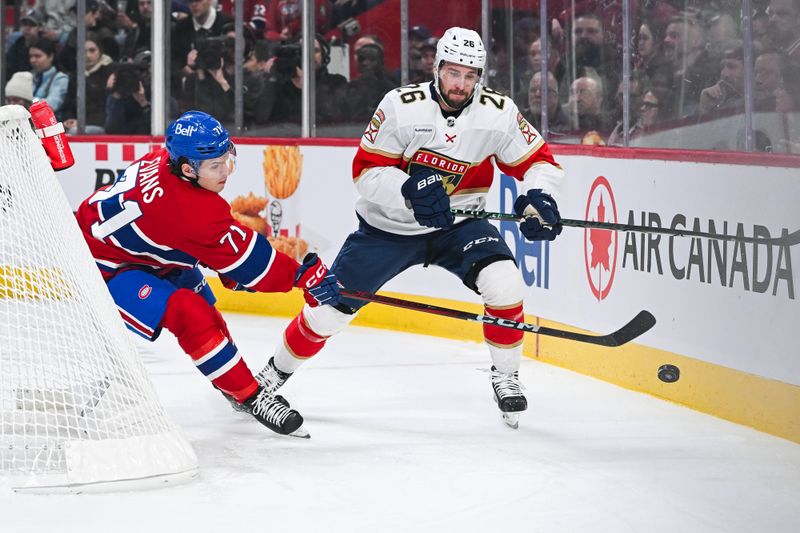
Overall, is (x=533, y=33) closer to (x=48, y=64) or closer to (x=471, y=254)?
(x=471, y=254)

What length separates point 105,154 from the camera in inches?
237

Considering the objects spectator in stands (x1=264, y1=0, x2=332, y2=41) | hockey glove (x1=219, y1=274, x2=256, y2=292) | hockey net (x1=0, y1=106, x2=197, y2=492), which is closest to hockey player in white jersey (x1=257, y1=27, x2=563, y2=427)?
hockey glove (x1=219, y1=274, x2=256, y2=292)

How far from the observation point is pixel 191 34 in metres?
6.27

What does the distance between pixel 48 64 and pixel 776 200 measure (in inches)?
179

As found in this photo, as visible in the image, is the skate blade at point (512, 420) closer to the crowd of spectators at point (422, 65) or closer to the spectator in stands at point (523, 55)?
the crowd of spectators at point (422, 65)

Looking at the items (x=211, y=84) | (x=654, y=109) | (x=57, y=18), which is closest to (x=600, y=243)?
(x=654, y=109)

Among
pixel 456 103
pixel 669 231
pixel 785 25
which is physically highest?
pixel 785 25

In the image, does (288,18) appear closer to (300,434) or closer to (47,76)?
(47,76)

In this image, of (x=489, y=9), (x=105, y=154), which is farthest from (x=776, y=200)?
(x=105, y=154)

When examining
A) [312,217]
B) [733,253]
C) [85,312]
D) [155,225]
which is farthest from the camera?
[312,217]

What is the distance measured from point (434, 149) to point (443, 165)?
6 centimetres

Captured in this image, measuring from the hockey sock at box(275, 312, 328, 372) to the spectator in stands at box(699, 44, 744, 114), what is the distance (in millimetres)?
1349

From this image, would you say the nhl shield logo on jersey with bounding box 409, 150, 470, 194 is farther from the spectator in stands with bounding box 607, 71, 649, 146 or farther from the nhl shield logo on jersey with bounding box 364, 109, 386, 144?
the spectator in stands with bounding box 607, 71, 649, 146

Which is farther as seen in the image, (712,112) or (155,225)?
(712,112)
